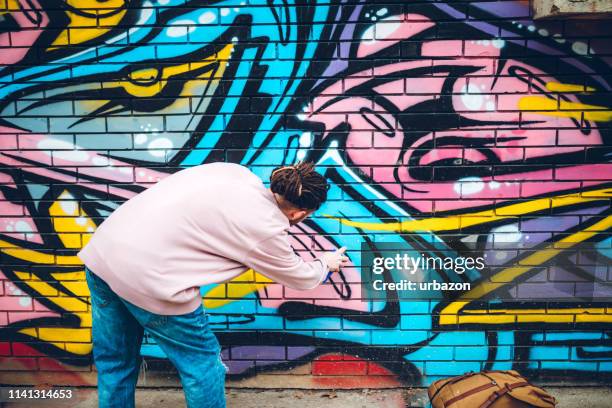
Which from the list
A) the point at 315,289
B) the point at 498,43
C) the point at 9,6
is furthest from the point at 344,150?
the point at 9,6

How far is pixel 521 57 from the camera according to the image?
292 centimetres

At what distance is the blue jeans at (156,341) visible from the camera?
2127mm

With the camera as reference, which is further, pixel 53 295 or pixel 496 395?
pixel 53 295

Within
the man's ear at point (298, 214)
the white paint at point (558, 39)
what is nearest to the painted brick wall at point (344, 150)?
the white paint at point (558, 39)

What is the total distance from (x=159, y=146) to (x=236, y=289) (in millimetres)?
969

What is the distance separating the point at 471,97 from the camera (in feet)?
9.68

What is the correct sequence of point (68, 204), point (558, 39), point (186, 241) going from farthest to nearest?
point (68, 204)
point (558, 39)
point (186, 241)

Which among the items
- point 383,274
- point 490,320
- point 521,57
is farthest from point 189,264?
point 521,57

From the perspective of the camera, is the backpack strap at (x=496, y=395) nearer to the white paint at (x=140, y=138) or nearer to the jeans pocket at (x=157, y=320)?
the jeans pocket at (x=157, y=320)

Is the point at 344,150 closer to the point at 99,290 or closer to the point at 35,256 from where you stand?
the point at 99,290

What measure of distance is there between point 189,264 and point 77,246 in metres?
1.41

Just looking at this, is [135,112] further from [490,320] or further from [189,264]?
[490,320]

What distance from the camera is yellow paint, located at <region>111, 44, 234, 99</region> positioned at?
2.96 metres

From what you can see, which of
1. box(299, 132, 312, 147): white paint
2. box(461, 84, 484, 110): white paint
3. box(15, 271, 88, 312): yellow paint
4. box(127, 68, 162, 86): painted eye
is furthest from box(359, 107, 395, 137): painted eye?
box(15, 271, 88, 312): yellow paint
